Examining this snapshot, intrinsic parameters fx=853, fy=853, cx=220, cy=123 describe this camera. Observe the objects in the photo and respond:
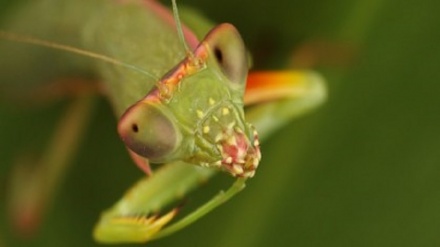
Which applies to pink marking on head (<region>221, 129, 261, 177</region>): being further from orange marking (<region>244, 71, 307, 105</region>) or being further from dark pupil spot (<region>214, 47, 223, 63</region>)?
orange marking (<region>244, 71, 307, 105</region>)

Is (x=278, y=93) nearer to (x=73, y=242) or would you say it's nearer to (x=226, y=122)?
(x=226, y=122)

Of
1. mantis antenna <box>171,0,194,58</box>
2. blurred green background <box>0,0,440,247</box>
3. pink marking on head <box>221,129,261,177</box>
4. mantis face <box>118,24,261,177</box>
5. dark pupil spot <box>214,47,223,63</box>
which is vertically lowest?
blurred green background <box>0,0,440,247</box>

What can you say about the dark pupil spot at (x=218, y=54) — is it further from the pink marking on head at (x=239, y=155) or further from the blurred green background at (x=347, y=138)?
the blurred green background at (x=347, y=138)

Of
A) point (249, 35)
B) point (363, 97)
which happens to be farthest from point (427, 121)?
point (249, 35)

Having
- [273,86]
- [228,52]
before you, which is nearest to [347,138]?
[273,86]

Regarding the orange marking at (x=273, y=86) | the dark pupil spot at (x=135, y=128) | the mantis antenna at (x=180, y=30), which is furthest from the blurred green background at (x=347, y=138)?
the dark pupil spot at (x=135, y=128)

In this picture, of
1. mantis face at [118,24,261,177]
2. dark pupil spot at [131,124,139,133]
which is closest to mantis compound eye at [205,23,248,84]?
mantis face at [118,24,261,177]
